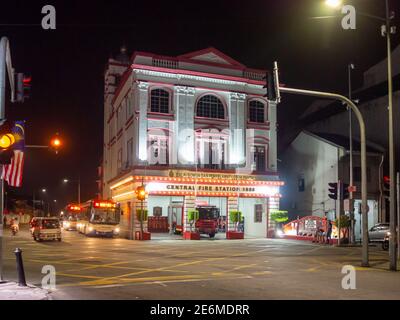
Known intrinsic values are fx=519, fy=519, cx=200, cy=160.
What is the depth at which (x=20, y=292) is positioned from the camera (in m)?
12.5

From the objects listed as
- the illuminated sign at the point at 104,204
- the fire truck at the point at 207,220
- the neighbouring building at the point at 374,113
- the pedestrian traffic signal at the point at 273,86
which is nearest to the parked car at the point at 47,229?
the illuminated sign at the point at 104,204

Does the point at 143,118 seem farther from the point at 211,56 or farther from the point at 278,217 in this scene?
the point at 278,217

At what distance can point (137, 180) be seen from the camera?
41062 millimetres

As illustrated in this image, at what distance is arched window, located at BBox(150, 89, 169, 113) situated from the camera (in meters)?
42.5

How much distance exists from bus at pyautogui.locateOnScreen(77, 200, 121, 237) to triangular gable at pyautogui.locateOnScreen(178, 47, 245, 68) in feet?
45.7

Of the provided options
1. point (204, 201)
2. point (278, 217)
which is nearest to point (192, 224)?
point (204, 201)

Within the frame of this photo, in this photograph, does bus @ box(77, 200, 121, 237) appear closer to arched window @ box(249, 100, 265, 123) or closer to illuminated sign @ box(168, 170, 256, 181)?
illuminated sign @ box(168, 170, 256, 181)

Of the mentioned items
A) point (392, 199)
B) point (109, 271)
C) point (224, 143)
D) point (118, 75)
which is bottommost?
point (109, 271)

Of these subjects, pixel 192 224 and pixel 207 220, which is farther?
pixel 207 220

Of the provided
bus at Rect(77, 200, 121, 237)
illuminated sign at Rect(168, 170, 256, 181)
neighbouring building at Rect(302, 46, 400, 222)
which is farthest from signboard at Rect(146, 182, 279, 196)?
neighbouring building at Rect(302, 46, 400, 222)

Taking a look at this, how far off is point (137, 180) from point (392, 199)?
25358 mm

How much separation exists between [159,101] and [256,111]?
361 inches
